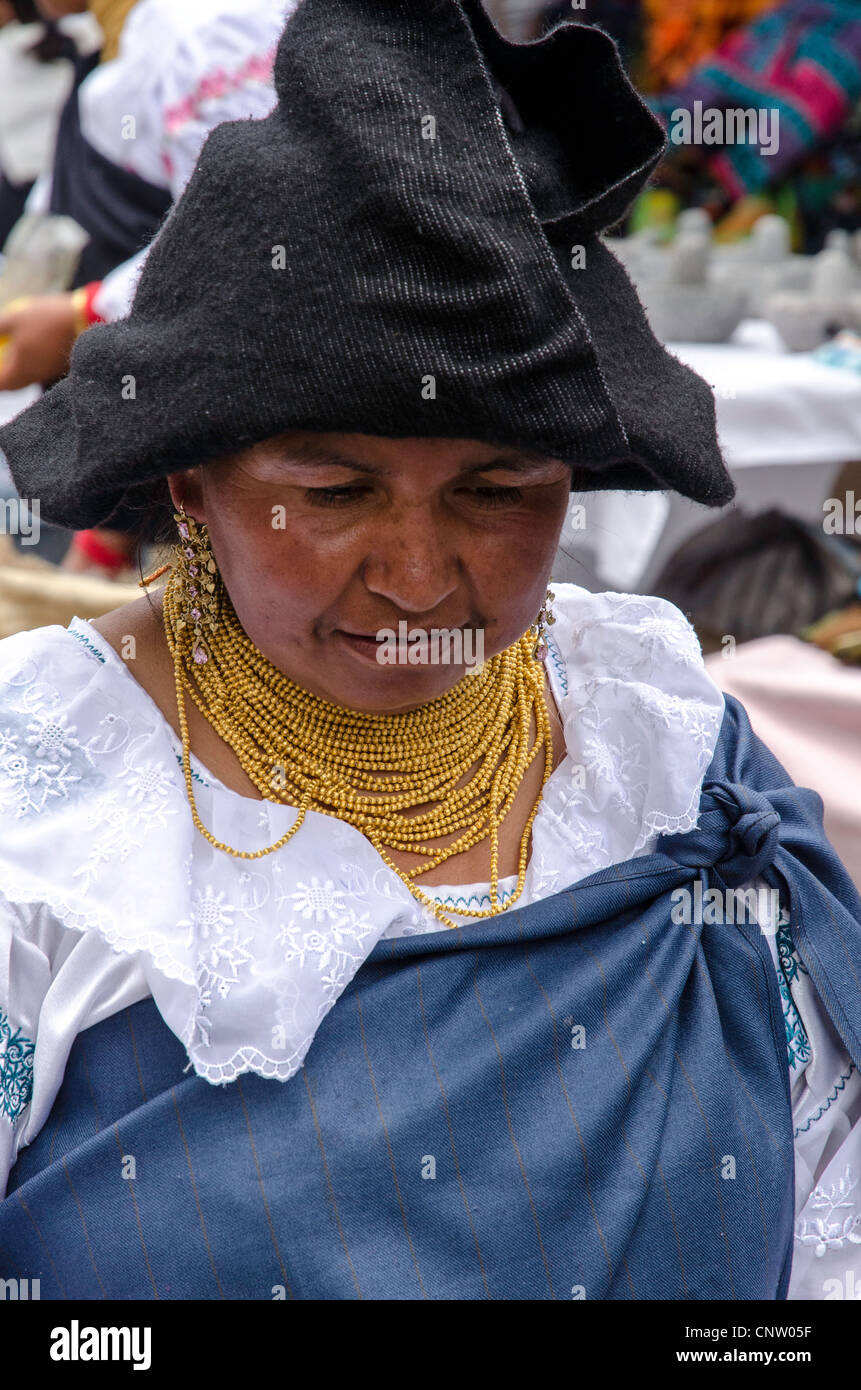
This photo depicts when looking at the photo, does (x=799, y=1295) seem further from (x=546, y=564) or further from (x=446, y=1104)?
(x=546, y=564)

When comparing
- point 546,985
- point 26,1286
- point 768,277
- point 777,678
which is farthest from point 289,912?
point 768,277

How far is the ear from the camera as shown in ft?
4.16

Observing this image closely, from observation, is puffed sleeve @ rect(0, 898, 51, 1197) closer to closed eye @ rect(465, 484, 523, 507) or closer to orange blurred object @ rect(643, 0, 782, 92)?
closed eye @ rect(465, 484, 523, 507)

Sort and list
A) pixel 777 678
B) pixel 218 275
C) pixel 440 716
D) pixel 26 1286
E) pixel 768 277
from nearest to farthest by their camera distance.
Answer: pixel 218 275 < pixel 26 1286 < pixel 440 716 < pixel 777 678 < pixel 768 277

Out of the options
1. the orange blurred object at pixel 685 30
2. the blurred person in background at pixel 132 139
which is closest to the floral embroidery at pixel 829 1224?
the blurred person in background at pixel 132 139

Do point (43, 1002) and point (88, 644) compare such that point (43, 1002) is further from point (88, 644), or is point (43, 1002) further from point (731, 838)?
point (731, 838)

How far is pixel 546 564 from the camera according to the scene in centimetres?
127

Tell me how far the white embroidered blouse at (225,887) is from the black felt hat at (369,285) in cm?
24

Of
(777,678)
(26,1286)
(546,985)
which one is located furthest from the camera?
(777,678)

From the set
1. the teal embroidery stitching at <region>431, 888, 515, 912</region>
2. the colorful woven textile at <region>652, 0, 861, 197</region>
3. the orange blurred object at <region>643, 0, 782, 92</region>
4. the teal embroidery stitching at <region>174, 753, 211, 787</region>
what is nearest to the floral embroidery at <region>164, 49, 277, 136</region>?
the teal embroidery stitching at <region>174, 753, 211, 787</region>

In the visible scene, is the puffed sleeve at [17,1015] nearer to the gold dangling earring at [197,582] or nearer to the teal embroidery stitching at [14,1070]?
the teal embroidery stitching at [14,1070]

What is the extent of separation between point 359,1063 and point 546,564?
1.63 ft

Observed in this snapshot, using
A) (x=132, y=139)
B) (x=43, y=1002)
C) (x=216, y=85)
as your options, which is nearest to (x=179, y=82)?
(x=216, y=85)

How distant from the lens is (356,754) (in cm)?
138
